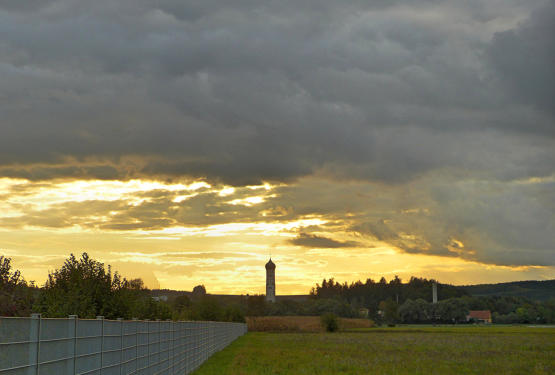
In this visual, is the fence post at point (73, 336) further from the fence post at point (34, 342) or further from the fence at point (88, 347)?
the fence post at point (34, 342)

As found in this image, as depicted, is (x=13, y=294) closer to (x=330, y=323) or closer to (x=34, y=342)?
(x=34, y=342)

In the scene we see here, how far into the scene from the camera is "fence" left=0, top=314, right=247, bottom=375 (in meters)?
8.58

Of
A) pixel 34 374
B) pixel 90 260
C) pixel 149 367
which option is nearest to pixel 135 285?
pixel 90 260

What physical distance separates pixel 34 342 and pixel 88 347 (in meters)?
3.27

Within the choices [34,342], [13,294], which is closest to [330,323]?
[13,294]

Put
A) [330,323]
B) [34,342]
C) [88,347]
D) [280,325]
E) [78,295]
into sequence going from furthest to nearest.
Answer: [280,325] → [330,323] → [78,295] → [88,347] → [34,342]

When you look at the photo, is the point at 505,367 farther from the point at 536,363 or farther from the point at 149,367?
the point at 149,367

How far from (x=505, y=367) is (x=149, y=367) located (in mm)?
24234

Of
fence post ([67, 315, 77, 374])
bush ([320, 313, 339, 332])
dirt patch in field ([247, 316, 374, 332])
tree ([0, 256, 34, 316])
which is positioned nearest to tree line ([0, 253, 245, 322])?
tree ([0, 256, 34, 316])

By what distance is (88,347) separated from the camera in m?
12.4

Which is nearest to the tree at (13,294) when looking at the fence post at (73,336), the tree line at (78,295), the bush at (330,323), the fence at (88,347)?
the tree line at (78,295)

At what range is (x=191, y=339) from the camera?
103 feet

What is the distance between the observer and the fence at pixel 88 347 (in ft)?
28.1

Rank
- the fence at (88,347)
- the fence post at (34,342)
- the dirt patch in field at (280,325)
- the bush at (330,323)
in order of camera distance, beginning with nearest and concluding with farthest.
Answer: the fence at (88,347), the fence post at (34,342), the bush at (330,323), the dirt patch in field at (280,325)
